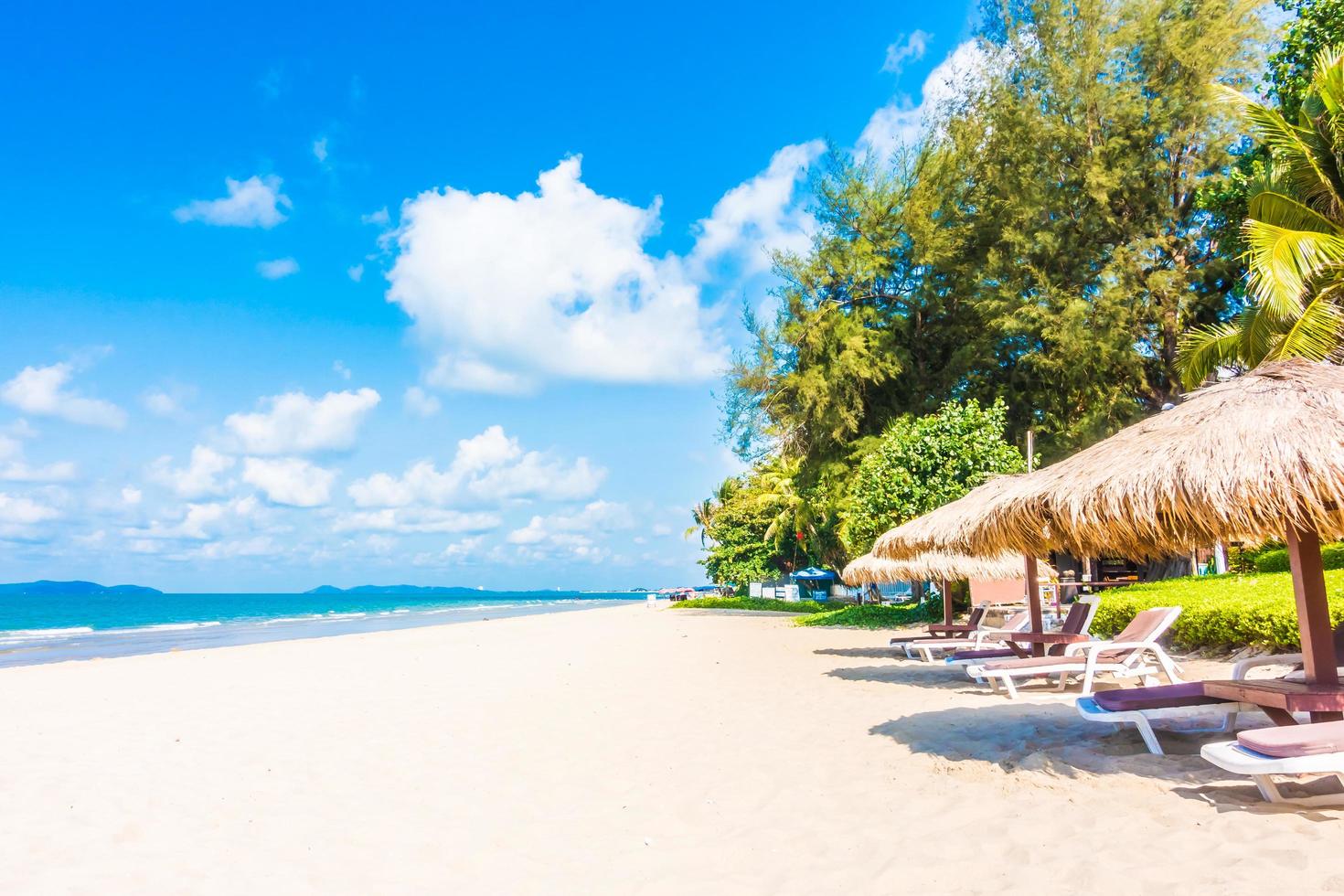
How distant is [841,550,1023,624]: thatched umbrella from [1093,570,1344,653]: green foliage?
1.55 m

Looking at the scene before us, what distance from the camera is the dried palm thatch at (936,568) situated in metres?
13.0

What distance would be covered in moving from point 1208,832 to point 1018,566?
432 inches

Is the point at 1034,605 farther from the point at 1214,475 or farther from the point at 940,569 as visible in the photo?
the point at 1214,475

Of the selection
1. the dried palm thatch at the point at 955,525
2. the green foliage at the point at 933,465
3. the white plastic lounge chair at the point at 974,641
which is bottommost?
the white plastic lounge chair at the point at 974,641

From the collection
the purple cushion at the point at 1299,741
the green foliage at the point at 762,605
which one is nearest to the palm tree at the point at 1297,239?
the purple cushion at the point at 1299,741

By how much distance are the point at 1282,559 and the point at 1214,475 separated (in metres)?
14.8

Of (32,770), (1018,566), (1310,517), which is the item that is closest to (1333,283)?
(1018,566)

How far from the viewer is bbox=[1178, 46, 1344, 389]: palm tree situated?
441 inches

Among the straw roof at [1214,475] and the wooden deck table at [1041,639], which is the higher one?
the straw roof at [1214,475]

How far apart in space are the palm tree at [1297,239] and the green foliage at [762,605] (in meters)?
19.3

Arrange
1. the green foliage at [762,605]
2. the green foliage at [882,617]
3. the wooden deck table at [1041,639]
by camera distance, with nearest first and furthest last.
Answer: the wooden deck table at [1041,639]
the green foliage at [882,617]
the green foliage at [762,605]

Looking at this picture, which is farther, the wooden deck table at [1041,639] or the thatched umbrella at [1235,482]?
the wooden deck table at [1041,639]

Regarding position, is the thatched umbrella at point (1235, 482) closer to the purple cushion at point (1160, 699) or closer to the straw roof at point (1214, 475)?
the straw roof at point (1214, 475)

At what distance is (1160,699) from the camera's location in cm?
525
